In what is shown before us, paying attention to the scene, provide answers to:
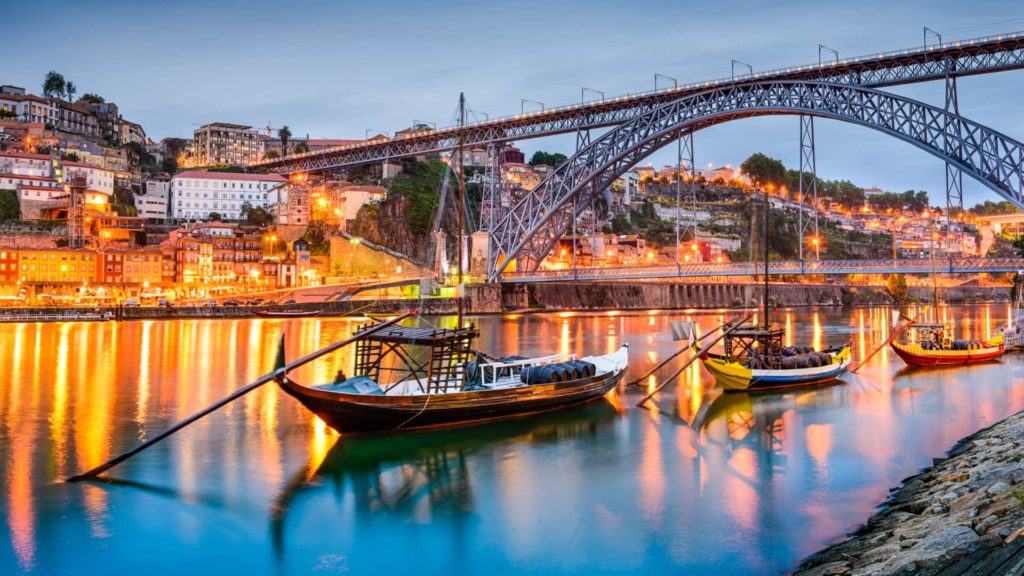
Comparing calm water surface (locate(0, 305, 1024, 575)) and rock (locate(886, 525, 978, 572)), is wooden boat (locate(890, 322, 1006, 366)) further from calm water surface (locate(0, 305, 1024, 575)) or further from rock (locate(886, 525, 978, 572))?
rock (locate(886, 525, 978, 572))

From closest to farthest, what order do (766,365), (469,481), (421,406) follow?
(469,481) < (421,406) < (766,365)

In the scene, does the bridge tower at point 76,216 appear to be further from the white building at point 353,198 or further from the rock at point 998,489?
the rock at point 998,489

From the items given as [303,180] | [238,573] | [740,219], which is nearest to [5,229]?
[303,180]

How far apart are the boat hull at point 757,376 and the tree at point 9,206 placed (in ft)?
207

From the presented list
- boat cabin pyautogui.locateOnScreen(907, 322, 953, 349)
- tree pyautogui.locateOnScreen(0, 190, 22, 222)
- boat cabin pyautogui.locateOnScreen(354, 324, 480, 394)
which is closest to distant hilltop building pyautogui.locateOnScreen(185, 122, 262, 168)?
tree pyautogui.locateOnScreen(0, 190, 22, 222)

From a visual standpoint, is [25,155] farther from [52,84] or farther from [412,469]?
[412,469]

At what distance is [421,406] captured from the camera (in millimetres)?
14109

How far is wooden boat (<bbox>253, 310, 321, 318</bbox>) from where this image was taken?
50406 mm

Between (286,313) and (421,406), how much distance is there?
39154 millimetres

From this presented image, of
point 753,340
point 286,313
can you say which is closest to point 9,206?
point 286,313

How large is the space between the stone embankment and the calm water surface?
551 mm

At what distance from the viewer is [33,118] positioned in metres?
83.2

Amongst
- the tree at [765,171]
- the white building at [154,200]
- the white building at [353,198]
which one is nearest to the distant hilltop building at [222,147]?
the white building at [154,200]

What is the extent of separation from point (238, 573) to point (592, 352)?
23.0 metres
